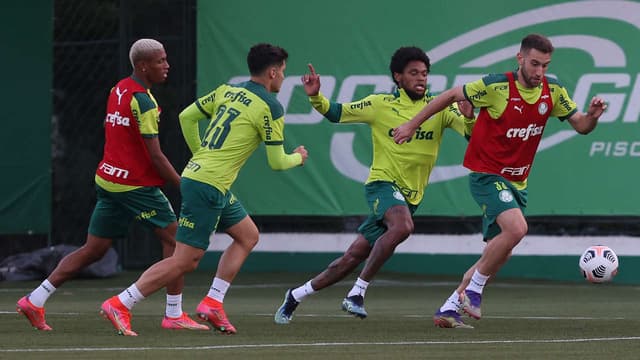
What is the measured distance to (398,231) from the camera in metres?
11.3

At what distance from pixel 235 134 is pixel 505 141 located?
84.8 inches

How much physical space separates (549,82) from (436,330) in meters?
2.15

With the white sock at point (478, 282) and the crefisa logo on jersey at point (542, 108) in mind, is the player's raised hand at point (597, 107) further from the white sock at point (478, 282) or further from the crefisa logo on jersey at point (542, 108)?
the white sock at point (478, 282)

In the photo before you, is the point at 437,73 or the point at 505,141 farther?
the point at 437,73

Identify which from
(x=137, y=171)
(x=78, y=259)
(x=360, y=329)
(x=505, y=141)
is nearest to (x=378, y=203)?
Result: (x=505, y=141)

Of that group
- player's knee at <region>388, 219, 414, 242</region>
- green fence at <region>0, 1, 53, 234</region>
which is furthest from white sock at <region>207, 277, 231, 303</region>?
green fence at <region>0, 1, 53, 234</region>

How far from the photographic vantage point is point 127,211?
1095cm

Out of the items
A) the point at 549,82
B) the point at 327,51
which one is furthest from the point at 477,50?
the point at 549,82

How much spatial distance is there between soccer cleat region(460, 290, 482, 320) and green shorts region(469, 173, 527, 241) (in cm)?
56

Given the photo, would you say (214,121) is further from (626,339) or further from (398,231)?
(626,339)

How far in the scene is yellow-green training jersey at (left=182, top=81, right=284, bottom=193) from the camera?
10.2 m

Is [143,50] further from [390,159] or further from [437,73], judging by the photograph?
[437,73]

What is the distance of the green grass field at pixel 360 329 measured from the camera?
8.80m

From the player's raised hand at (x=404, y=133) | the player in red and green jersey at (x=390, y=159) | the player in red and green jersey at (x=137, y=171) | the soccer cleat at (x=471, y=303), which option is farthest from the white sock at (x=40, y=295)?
the soccer cleat at (x=471, y=303)
